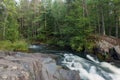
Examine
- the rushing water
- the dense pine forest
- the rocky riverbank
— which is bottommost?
the rushing water

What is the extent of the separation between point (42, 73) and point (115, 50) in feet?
37.5

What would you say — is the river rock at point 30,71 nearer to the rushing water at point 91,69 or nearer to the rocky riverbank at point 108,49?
the rushing water at point 91,69

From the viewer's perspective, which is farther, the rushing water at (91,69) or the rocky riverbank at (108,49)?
the rocky riverbank at (108,49)

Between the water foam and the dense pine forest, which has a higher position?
the dense pine forest

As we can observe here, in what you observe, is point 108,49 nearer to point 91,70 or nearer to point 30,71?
point 91,70

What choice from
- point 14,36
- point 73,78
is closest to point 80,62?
point 73,78

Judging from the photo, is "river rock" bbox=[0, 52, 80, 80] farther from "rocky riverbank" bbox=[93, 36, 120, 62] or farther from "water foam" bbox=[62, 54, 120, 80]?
"rocky riverbank" bbox=[93, 36, 120, 62]

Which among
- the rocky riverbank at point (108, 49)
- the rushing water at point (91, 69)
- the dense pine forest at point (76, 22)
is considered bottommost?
the rushing water at point (91, 69)

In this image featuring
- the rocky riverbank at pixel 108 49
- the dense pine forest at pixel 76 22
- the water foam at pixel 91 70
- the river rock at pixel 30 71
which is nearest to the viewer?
the river rock at pixel 30 71

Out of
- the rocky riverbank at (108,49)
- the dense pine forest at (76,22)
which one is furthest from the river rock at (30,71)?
the dense pine forest at (76,22)

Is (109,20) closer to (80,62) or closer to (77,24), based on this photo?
(77,24)

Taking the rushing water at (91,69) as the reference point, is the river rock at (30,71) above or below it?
above

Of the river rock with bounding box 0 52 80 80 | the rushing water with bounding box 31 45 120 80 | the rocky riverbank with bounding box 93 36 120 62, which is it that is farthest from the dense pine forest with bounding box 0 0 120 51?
the river rock with bounding box 0 52 80 80

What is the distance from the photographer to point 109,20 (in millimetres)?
28719
